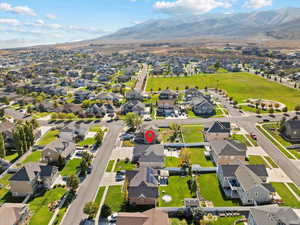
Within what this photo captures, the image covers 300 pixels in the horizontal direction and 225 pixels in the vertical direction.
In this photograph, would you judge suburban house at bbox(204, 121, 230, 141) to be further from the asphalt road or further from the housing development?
the asphalt road

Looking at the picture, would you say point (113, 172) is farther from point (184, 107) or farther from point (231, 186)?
point (184, 107)

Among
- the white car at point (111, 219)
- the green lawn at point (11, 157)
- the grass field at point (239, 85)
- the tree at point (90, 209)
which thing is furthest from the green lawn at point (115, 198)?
the grass field at point (239, 85)

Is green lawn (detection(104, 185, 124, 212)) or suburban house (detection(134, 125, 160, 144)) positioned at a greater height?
suburban house (detection(134, 125, 160, 144))

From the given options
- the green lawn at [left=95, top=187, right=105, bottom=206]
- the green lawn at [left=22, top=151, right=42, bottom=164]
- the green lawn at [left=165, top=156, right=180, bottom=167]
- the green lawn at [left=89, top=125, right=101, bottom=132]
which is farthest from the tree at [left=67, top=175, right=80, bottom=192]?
the green lawn at [left=89, top=125, right=101, bottom=132]

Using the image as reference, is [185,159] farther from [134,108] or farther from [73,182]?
[134,108]

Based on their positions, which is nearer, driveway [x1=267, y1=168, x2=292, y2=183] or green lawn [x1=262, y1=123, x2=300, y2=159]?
driveway [x1=267, y1=168, x2=292, y2=183]

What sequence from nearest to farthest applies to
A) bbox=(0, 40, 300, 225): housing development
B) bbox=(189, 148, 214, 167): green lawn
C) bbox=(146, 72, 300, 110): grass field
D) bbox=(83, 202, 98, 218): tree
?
bbox=(83, 202, 98, 218): tree < bbox=(0, 40, 300, 225): housing development < bbox=(189, 148, 214, 167): green lawn < bbox=(146, 72, 300, 110): grass field
